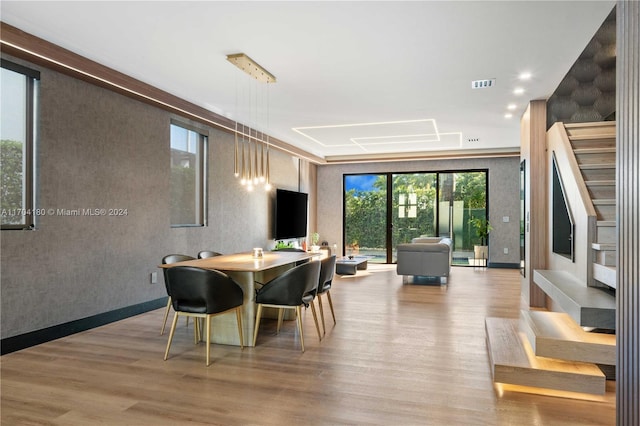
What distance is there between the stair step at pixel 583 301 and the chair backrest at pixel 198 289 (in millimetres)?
2648

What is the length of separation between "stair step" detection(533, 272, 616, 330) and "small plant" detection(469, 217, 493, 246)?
20.2 feet

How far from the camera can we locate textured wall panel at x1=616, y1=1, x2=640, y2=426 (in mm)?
1510

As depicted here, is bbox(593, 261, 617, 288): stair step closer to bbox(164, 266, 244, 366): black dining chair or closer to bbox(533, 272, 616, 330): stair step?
bbox(533, 272, 616, 330): stair step

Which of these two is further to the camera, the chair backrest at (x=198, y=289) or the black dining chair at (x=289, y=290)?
the black dining chair at (x=289, y=290)

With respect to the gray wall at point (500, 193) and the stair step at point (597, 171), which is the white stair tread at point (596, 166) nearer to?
the stair step at point (597, 171)

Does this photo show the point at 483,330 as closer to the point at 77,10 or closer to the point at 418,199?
the point at 77,10

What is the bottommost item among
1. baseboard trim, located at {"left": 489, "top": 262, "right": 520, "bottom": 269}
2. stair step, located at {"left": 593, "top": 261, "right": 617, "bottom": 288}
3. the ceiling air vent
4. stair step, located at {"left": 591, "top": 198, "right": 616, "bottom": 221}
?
baseboard trim, located at {"left": 489, "top": 262, "right": 520, "bottom": 269}

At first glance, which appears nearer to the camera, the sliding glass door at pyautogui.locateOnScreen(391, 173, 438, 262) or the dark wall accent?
the dark wall accent

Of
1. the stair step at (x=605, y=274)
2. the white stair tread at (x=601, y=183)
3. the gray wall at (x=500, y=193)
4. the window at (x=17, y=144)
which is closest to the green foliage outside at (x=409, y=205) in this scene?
the gray wall at (x=500, y=193)

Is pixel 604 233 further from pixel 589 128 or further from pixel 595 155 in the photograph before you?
pixel 589 128

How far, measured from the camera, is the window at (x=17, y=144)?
376 centimetres

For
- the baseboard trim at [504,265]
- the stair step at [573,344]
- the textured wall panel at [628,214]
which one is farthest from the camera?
the baseboard trim at [504,265]

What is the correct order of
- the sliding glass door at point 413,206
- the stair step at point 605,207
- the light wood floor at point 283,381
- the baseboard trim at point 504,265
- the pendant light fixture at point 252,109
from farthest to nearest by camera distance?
1. the sliding glass door at point 413,206
2. the baseboard trim at point 504,265
3. the pendant light fixture at point 252,109
4. the stair step at point 605,207
5. the light wood floor at point 283,381

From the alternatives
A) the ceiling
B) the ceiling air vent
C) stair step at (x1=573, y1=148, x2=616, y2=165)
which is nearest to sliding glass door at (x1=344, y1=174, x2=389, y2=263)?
the ceiling
